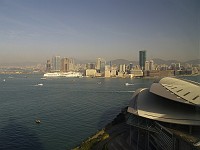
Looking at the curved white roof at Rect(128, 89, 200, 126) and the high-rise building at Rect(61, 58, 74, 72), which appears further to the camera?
the high-rise building at Rect(61, 58, 74, 72)

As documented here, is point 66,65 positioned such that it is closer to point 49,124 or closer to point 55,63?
point 55,63

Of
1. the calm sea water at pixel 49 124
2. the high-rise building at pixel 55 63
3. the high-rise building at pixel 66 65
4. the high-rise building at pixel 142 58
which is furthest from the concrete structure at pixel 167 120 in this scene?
the high-rise building at pixel 55 63

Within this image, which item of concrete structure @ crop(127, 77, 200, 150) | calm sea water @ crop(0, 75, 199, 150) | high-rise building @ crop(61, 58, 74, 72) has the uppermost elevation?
high-rise building @ crop(61, 58, 74, 72)

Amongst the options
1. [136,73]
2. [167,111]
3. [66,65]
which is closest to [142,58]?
[136,73]

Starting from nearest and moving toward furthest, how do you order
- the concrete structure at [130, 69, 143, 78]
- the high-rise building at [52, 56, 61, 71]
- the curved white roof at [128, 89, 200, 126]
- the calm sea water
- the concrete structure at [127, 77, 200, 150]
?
the concrete structure at [127, 77, 200, 150] → the curved white roof at [128, 89, 200, 126] → the calm sea water → the concrete structure at [130, 69, 143, 78] → the high-rise building at [52, 56, 61, 71]

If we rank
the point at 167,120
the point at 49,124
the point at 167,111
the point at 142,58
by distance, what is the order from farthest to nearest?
the point at 142,58
the point at 49,124
the point at 167,111
the point at 167,120

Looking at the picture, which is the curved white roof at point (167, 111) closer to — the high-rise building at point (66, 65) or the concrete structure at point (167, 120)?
the concrete structure at point (167, 120)

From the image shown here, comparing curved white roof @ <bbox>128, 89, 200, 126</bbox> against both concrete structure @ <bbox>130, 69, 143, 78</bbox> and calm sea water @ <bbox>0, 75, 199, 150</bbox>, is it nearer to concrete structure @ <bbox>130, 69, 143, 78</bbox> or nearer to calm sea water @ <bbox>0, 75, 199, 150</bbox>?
calm sea water @ <bbox>0, 75, 199, 150</bbox>

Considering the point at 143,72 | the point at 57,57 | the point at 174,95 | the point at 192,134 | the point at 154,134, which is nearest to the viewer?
the point at 192,134

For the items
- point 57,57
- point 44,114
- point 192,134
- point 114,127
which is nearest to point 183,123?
point 192,134

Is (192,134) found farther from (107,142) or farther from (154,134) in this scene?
(107,142)

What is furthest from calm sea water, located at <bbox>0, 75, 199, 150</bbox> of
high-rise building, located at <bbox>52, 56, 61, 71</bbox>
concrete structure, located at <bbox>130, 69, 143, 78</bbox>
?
high-rise building, located at <bbox>52, 56, 61, 71</bbox>
